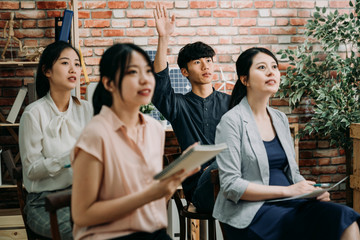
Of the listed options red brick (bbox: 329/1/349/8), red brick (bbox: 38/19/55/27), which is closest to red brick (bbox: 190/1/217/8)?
red brick (bbox: 329/1/349/8)

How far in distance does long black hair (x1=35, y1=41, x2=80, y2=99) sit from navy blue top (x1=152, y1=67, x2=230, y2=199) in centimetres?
55

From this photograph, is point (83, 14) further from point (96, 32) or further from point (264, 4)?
point (264, 4)

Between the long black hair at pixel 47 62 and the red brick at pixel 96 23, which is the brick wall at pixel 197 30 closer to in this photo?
the red brick at pixel 96 23

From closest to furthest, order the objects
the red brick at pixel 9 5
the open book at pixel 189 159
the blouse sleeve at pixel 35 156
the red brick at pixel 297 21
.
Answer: the open book at pixel 189 159 < the blouse sleeve at pixel 35 156 < the red brick at pixel 9 5 < the red brick at pixel 297 21

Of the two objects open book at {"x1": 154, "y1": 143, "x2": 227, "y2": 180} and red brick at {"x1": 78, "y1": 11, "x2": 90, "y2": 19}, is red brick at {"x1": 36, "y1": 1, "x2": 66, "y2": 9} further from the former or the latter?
open book at {"x1": 154, "y1": 143, "x2": 227, "y2": 180}

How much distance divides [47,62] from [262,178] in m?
1.11

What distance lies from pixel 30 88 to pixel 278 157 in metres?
2.07

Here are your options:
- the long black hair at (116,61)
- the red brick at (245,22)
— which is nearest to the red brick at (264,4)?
the red brick at (245,22)

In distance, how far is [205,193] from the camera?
6.45 feet

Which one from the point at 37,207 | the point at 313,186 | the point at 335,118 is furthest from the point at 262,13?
the point at 37,207

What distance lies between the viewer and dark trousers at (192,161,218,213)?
75.9 inches

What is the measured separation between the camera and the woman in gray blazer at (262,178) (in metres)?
1.52

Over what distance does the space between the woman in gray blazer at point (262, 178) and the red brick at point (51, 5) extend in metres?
1.98

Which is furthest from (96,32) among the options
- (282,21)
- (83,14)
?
(282,21)
